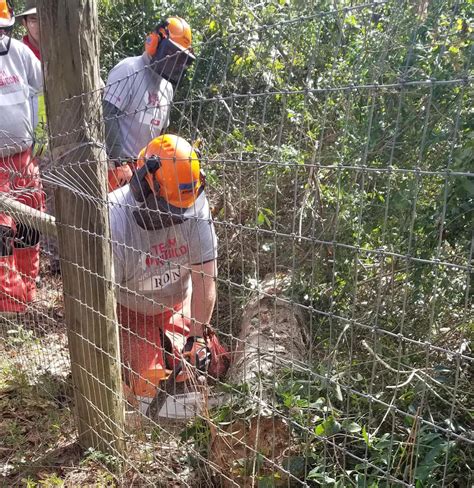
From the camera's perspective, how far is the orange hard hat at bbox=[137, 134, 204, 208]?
241 centimetres

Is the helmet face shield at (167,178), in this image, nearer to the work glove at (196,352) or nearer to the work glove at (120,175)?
the work glove at (196,352)

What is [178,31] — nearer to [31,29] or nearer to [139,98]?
[139,98]

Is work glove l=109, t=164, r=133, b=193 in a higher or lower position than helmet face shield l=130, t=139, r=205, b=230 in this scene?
lower

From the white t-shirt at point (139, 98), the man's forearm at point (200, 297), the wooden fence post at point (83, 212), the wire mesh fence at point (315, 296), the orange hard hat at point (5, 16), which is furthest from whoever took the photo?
the orange hard hat at point (5, 16)

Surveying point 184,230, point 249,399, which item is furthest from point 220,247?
point 249,399

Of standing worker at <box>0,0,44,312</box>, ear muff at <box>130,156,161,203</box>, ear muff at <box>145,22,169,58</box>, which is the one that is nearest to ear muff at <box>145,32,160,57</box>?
ear muff at <box>145,22,169,58</box>

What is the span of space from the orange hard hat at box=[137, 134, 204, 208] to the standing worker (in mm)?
1354

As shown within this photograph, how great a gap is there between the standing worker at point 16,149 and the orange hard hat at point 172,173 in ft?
4.44

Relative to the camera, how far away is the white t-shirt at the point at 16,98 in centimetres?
406

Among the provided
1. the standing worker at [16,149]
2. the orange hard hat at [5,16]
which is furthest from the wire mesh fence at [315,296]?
the orange hard hat at [5,16]

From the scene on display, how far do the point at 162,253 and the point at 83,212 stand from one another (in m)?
0.58

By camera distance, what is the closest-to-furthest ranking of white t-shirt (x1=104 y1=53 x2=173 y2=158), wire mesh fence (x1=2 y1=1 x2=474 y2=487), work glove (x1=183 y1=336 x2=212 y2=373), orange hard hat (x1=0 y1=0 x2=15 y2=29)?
1. wire mesh fence (x1=2 y1=1 x2=474 y2=487)
2. work glove (x1=183 y1=336 x2=212 y2=373)
3. white t-shirt (x1=104 y1=53 x2=173 y2=158)
4. orange hard hat (x1=0 y1=0 x2=15 y2=29)

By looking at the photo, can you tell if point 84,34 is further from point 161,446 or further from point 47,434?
point 47,434

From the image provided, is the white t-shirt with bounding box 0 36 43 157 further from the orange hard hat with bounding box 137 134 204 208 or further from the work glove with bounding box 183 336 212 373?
the work glove with bounding box 183 336 212 373
